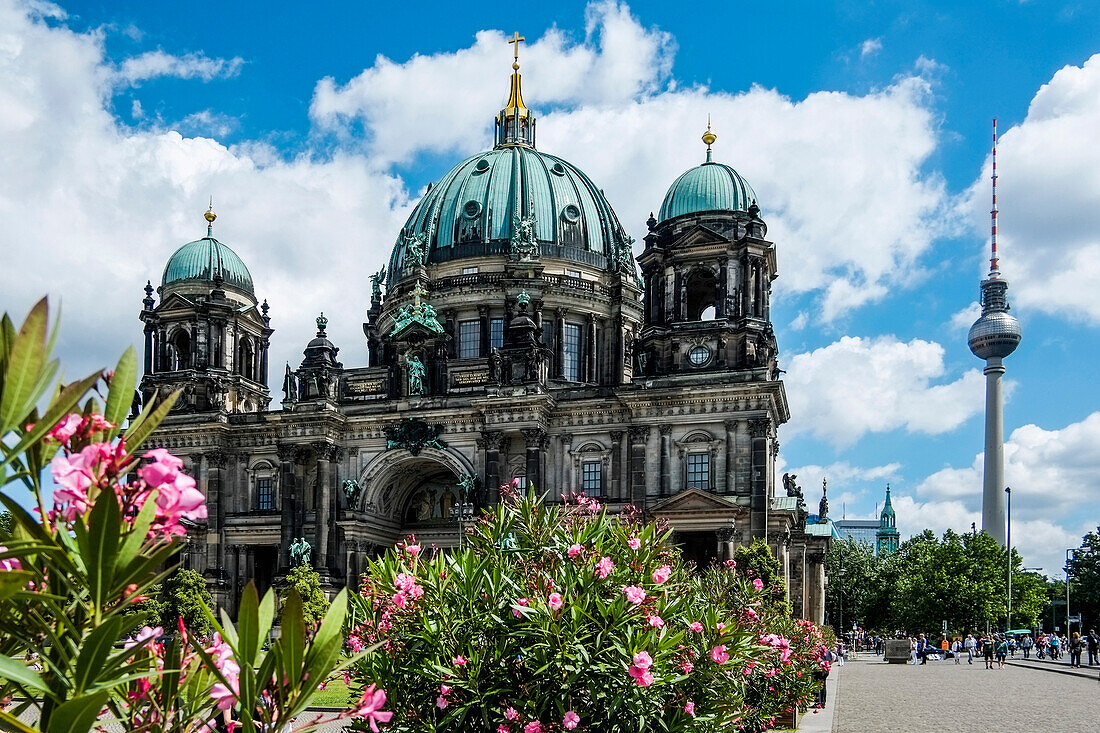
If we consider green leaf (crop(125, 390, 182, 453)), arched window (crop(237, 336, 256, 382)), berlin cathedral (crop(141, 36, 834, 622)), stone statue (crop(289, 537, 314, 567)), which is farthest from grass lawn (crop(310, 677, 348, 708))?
arched window (crop(237, 336, 256, 382))

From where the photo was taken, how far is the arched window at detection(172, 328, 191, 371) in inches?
2623

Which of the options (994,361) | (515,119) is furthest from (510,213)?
(994,361)

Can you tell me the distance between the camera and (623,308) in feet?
225

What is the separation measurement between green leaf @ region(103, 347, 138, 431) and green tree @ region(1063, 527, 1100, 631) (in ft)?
334

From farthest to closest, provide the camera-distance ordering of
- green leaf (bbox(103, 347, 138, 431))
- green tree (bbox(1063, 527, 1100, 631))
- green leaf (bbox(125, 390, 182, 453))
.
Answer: green tree (bbox(1063, 527, 1100, 631)), green leaf (bbox(125, 390, 182, 453)), green leaf (bbox(103, 347, 138, 431))

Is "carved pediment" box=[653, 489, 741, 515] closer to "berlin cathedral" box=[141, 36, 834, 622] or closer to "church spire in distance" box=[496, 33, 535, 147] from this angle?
"berlin cathedral" box=[141, 36, 834, 622]

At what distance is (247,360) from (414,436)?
657 inches

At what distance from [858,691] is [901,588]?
183 ft

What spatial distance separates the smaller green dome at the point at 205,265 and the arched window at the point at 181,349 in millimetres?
3590

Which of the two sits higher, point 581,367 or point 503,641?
point 581,367

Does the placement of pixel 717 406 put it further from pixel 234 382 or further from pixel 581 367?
pixel 234 382

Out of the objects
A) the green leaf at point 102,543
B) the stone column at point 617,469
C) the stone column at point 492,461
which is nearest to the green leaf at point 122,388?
the green leaf at point 102,543

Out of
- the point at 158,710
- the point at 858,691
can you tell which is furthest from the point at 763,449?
the point at 158,710

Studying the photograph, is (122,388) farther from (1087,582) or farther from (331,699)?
(1087,582)
